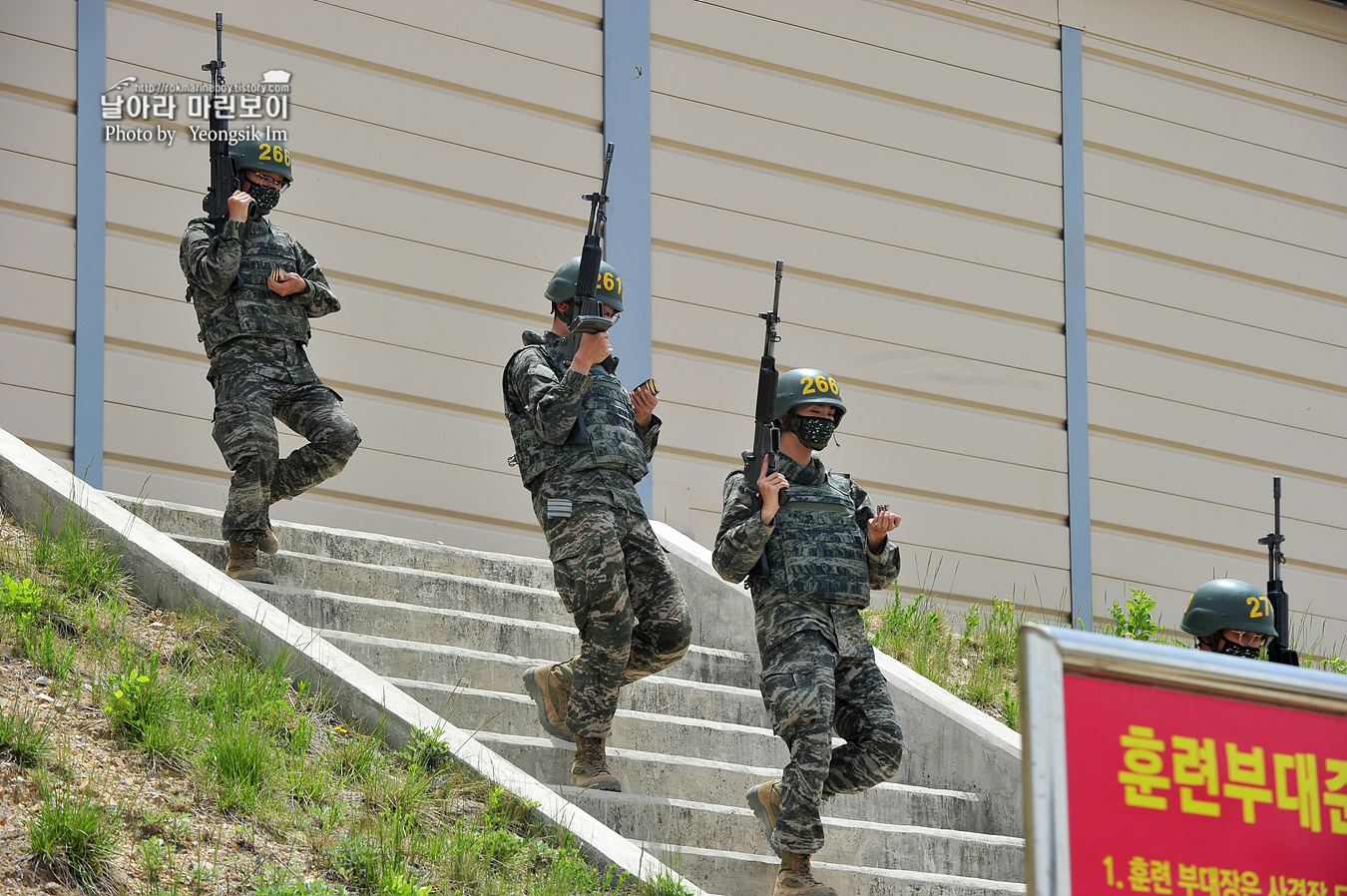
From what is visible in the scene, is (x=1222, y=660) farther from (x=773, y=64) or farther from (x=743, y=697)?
(x=773, y=64)

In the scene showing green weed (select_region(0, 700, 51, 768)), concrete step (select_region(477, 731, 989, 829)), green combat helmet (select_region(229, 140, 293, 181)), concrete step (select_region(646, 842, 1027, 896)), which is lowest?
concrete step (select_region(646, 842, 1027, 896))

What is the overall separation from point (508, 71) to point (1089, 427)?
468cm

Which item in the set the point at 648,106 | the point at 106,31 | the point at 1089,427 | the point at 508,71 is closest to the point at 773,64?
the point at 648,106

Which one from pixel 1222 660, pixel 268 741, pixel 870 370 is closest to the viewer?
pixel 1222 660

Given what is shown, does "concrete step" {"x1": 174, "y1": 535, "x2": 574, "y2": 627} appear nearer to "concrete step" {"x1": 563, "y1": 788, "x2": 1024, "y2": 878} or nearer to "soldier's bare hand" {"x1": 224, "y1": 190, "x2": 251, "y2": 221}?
"soldier's bare hand" {"x1": 224, "y1": 190, "x2": 251, "y2": 221}

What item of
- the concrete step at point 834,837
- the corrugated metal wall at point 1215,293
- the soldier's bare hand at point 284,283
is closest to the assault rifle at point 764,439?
the concrete step at point 834,837

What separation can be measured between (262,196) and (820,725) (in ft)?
11.6

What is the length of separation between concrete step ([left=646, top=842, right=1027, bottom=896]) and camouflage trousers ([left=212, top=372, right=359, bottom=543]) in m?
2.35

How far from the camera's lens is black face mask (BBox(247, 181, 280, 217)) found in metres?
6.95

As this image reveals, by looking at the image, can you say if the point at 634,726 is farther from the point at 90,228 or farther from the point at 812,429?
the point at 90,228

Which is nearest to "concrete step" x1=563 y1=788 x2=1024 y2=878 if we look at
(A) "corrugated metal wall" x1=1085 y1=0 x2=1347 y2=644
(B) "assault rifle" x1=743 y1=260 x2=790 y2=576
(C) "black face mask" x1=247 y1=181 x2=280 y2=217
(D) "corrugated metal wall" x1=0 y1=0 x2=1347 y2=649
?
(B) "assault rifle" x1=743 y1=260 x2=790 y2=576

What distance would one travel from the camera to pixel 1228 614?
6793 millimetres

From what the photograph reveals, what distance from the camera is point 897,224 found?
10.3m

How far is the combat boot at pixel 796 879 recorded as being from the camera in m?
5.29
